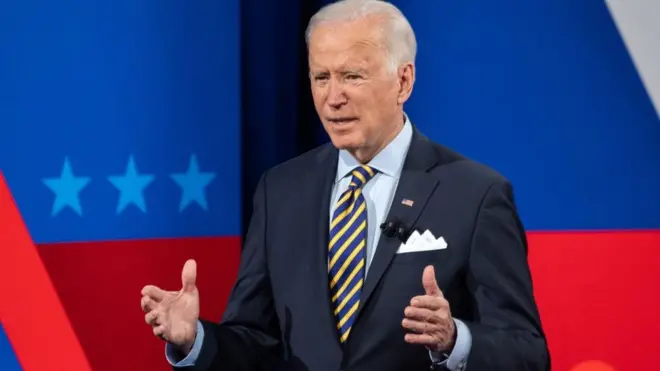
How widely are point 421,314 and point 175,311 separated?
498 millimetres

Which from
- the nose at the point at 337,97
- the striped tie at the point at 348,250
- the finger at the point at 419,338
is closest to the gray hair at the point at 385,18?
the nose at the point at 337,97

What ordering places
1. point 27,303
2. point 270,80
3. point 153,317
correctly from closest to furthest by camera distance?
point 153,317 < point 27,303 < point 270,80

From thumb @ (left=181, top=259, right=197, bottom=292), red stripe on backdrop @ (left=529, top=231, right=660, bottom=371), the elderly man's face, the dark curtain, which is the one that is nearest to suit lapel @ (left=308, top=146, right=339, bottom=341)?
the elderly man's face

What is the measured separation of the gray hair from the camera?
206 centimetres

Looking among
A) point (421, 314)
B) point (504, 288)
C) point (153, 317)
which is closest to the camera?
point (421, 314)

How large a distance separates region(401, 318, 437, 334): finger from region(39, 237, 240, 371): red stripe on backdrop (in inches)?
44.1

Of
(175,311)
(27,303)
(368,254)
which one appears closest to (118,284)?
(27,303)

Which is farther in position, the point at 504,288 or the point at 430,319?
the point at 504,288

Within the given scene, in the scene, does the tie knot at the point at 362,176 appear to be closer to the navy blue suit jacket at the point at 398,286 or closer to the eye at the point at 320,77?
the navy blue suit jacket at the point at 398,286

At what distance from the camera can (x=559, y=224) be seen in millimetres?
2750

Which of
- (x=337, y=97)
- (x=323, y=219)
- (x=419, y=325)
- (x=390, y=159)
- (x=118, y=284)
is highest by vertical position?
(x=337, y=97)

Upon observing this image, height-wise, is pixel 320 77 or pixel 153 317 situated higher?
pixel 320 77

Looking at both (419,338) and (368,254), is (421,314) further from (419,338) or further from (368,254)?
(368,254)

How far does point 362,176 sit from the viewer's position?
6.93 ft
